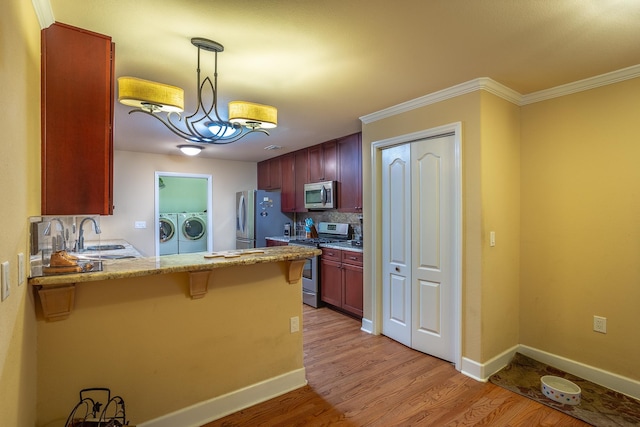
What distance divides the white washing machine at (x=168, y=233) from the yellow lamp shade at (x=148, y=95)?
17.1ft

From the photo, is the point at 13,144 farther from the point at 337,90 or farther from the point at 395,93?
the point at 395,93

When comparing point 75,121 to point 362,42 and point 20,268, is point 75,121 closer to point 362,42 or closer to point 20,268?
point 20,268

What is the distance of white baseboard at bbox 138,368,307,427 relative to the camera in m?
1.96

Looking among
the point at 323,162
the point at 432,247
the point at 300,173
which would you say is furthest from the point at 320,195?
the point at 432,247

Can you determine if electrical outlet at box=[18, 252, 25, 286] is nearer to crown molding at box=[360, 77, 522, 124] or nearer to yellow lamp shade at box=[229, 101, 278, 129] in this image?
yellow lamp shade at box=[229, 101, 278, 129]

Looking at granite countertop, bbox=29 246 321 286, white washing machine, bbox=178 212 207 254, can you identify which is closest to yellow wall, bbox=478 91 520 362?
granite countertop, bbox=29 246 321 286

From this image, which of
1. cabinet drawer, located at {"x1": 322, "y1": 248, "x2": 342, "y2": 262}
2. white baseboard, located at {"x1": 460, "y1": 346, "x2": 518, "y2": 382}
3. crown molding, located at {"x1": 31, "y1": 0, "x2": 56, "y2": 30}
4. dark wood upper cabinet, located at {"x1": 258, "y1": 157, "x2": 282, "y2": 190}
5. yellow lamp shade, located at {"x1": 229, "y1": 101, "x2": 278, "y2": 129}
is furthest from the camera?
dark wood upper cabinet, located at {"x1": 258, "y1": 157, "x2": 282, "y2": 190}

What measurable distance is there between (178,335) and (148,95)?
1416mm

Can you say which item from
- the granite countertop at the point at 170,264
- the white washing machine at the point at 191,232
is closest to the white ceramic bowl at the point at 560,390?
the granite countertop at the point at 170,264

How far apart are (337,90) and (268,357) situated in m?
2.19

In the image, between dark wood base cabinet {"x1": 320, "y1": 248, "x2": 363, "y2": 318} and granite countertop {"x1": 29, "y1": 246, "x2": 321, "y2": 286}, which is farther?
dark wood base cabinet {"x1": 320, "y1": 248, "x2": 363, "y2": 318}

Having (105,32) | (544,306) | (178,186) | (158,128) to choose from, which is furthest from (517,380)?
(178,186)

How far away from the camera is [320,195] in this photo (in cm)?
472

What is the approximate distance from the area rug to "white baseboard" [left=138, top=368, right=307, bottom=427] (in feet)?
5.26
